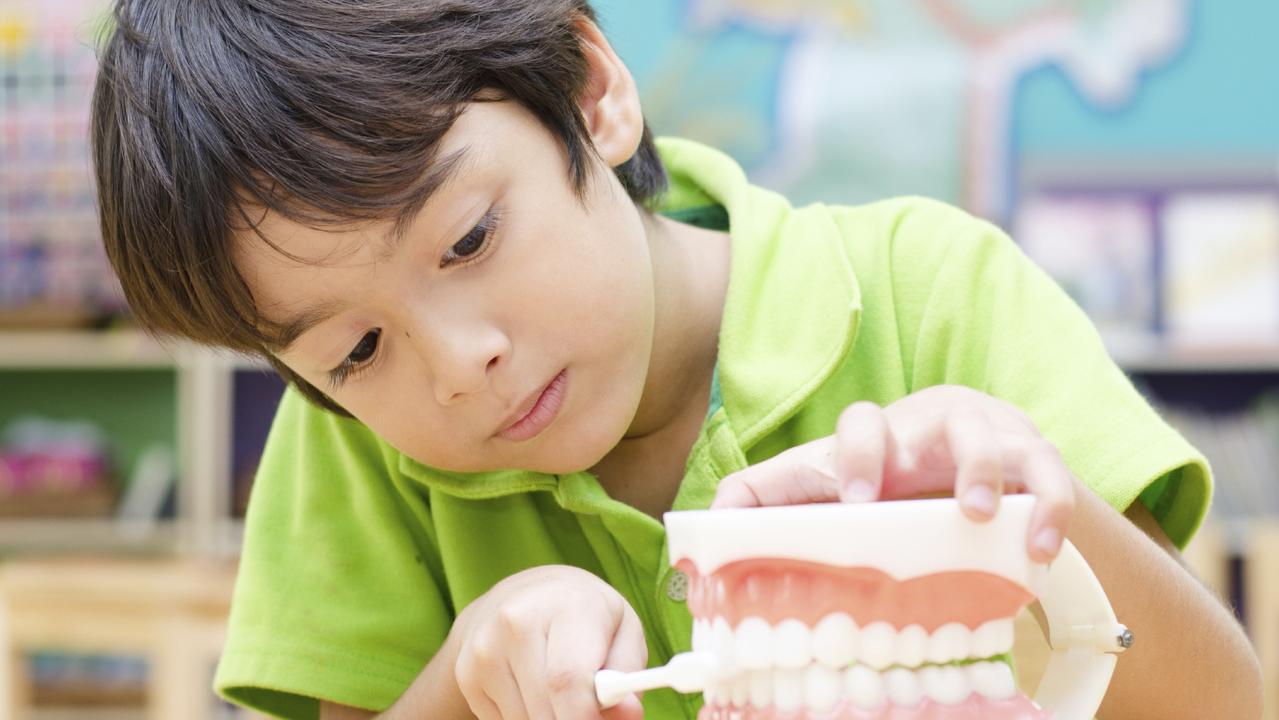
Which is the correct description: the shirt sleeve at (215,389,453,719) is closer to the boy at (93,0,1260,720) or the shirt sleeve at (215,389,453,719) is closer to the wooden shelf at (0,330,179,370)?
the boy at (93,0,1260,720)

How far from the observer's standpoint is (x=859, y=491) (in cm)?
52

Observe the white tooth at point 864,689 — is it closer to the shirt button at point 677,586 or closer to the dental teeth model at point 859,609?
the dental teeth model at point 859,609

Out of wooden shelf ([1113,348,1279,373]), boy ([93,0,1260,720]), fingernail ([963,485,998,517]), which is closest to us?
fingernail ([963,485,998,517])

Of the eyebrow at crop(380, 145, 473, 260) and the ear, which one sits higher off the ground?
the ear

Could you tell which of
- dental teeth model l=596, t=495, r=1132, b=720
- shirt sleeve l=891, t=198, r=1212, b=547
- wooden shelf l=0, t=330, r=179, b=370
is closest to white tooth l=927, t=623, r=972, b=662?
dental teeth model l=596, t=495, r=1132, b=720

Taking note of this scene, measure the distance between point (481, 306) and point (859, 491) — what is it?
0.27 m

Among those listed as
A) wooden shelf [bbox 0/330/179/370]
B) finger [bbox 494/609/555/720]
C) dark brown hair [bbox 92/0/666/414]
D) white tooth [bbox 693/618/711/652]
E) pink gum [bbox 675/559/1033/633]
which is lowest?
wooden shelf [bbox 0/330/179/370]

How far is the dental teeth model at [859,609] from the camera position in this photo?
0.48 meters

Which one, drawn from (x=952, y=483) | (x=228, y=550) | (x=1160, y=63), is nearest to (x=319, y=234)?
(x=952, y=483)

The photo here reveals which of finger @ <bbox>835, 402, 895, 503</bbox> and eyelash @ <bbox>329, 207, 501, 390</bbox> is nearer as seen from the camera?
finger @ <bbox>835, 402, 895, 503</bbox>

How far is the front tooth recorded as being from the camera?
51cm

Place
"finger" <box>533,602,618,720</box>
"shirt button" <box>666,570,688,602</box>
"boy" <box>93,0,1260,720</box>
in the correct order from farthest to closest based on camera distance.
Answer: "shirt button" <box>666,570,688,602</box> → "boy" <box>93,0,1260,720</box> → "finger" <box>533,602,618,720</box>

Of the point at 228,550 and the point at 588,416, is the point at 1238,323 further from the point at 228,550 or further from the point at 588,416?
the point at 588,416

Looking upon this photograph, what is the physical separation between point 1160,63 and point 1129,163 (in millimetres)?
260
